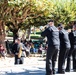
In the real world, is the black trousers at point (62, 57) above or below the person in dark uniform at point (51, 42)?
below

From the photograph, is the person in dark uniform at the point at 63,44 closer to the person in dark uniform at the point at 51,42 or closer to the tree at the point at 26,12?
the person in dark uniform at the point at 51,42

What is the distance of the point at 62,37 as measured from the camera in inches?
382

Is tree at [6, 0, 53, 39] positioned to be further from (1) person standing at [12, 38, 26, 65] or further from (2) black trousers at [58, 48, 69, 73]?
(2) black trousers at [58, 48, 69, 73]

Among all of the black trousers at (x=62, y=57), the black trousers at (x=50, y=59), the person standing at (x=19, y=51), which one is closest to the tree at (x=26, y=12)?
the person standing at (x=19, y=51)

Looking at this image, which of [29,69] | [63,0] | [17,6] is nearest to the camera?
[29,69]

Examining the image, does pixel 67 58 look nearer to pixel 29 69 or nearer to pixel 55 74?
pixel 55 74

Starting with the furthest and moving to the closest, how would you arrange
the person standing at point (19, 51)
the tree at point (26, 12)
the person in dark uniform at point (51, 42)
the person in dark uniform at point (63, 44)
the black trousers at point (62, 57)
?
1. the tree at point (26, 12)
2. the person standing at point (19, 51)
3. the black trousers at point (62, 57)
4. the person in dark uniform at point (63, 44)
5. the person in dark uniform at point (51, 42)

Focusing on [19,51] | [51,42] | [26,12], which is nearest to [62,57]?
[51,42]

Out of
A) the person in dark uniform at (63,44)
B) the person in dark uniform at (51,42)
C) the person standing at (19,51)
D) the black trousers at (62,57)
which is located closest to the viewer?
the person in dark uniform at (51,42)

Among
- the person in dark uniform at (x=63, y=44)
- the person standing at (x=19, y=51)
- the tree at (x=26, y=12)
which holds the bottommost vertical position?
the person standing at (x=19, y=51)

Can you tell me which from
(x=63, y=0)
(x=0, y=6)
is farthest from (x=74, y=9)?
(x=0, y=6)

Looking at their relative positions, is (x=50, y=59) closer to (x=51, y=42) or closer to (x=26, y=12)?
(x=51, y=42)

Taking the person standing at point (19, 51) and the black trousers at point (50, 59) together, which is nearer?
the black trousers at point (50, 59)

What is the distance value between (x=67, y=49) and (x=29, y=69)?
208 cm
